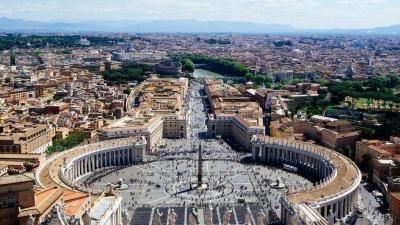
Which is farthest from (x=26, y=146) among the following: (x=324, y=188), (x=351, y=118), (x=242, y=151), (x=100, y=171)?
(x=351, y=118)

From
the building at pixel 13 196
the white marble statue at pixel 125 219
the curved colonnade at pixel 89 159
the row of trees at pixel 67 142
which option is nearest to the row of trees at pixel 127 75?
the row of trees at pixel 67 142

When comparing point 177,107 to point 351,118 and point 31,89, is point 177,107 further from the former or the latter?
point 31,89

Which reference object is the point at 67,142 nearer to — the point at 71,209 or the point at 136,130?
the point at 136,130

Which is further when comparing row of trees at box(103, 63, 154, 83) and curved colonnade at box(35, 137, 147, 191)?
row of trees at box(103, 63, 154, 83)

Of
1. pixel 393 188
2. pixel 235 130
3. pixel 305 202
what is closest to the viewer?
pixel 305 202

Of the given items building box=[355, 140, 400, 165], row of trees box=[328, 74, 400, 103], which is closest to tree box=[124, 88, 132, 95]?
row of trees box=[328, 74, 400, 103]

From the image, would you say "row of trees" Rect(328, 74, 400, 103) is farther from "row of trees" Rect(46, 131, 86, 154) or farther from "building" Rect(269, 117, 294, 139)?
"row of trees" Rect(46, 131, 86, 154)

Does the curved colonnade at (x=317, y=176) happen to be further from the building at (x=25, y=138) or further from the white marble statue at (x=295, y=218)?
the building at (x=25, y=138)
